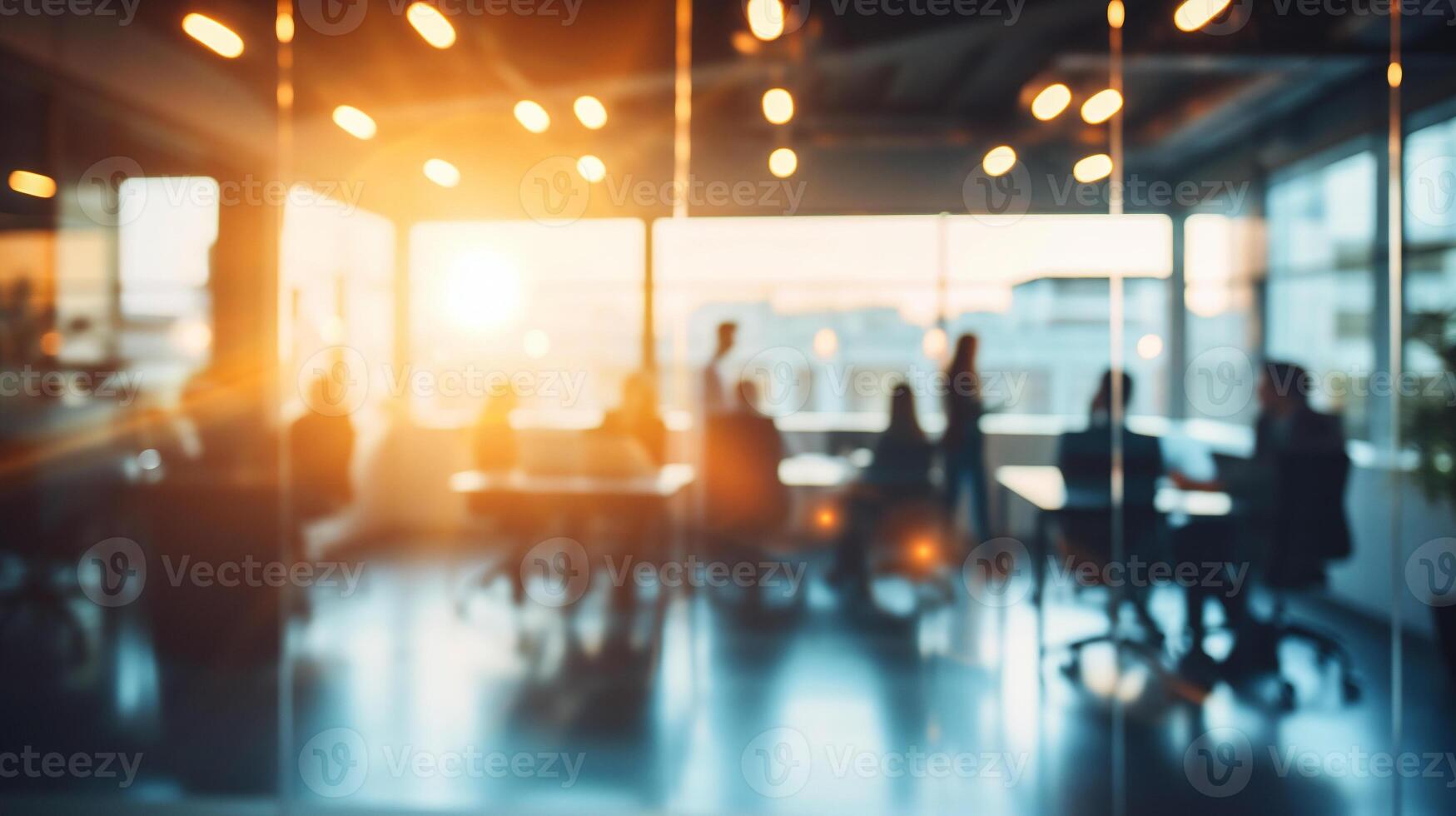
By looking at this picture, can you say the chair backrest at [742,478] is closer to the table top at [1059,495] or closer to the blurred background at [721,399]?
the blurred background at [721,399]

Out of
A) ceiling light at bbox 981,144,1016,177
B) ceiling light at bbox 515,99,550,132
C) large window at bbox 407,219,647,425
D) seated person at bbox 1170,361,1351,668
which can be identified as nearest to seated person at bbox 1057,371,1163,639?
seated person at bbox 1170,361,1351,668

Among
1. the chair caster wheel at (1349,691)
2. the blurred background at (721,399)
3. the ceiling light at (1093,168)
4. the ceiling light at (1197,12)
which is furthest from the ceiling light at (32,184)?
the chair caster wheel at (1349,691)

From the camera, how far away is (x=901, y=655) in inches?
115

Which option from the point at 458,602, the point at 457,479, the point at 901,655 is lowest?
the point at 901,655

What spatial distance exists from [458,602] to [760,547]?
4.12ft

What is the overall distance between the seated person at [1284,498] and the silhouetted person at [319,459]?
132 inches

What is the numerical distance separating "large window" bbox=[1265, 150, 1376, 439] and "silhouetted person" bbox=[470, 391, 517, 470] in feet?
9.63

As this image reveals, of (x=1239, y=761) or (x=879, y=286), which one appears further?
(x=879, y=286)

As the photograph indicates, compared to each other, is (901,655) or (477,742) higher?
(901,655)

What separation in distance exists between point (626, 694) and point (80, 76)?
332cm

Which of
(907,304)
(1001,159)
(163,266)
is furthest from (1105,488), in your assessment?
(163,266)

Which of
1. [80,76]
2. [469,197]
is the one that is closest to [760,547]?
[469,197]

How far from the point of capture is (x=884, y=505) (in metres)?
2.96

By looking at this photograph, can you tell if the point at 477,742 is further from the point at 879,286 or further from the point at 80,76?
the point at 80,76
